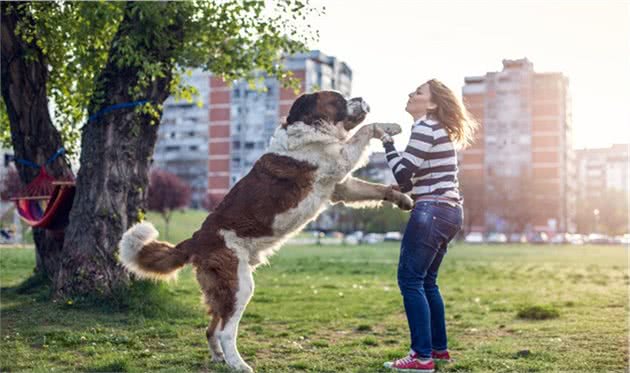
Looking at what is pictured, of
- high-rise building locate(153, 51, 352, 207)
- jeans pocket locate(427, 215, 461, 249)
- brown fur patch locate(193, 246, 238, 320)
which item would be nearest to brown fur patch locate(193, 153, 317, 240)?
brown fur patch locate(193, 246, 238, 320)

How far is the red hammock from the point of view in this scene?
9023mm

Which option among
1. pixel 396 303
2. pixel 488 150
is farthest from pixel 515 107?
pixel 396 303

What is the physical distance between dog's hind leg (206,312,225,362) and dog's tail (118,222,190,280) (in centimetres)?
57

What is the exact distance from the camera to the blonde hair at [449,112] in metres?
5.50

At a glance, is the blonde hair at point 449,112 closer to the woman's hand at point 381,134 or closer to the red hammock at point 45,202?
the woman's hand at point 381,134

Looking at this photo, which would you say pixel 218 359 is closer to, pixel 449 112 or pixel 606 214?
A: pixel 449 112

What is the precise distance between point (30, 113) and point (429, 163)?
7049 mm

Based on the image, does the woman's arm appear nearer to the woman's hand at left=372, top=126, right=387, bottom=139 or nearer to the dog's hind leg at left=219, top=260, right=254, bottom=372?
the woman's hand at left=372, top=126, right=387, bottom=139

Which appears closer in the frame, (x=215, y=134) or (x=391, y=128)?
(x=391, y=128)

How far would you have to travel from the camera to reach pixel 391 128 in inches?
232

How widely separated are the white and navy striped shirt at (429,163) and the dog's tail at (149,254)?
6.45ft

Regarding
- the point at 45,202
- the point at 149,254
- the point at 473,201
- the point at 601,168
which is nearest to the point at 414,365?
the point at 149,254

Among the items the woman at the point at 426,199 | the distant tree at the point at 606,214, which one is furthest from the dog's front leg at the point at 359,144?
the distant tree at the point at 606,214

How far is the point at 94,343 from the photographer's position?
6.65m
